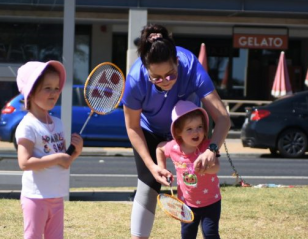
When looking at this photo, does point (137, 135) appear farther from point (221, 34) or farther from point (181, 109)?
point (221, 34)

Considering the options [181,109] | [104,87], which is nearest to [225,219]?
[104,87]

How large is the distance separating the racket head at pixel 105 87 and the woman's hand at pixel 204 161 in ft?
3.87

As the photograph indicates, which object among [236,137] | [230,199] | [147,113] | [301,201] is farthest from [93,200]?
[236,137]

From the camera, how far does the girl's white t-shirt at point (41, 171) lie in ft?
13.5

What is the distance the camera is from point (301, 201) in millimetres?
7512

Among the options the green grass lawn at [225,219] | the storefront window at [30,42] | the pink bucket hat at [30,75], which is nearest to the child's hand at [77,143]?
the pink bucket hat at [30,75]

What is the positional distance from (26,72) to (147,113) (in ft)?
2.97

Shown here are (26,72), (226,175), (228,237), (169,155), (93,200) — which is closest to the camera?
(26,72)

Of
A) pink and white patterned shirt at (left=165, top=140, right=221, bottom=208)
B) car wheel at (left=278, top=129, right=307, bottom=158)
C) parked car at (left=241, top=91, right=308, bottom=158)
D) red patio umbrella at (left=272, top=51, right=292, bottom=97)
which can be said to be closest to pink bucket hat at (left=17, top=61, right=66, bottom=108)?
pink and white patterned shirt at (left=165, top=140, right=221, bottom=208)

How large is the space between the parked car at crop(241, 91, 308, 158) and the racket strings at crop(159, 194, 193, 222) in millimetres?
11140

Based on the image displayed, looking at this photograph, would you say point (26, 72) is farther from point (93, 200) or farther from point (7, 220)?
point (93, 200)

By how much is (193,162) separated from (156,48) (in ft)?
2.62

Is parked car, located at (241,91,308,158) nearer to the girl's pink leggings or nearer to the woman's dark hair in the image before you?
the woman's dark hair

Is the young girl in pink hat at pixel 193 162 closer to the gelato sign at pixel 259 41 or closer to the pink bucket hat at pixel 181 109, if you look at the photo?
the pink bucket hat at pixel 181 109
